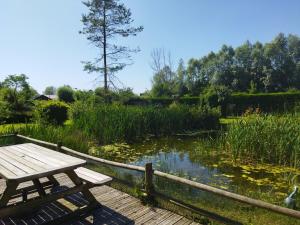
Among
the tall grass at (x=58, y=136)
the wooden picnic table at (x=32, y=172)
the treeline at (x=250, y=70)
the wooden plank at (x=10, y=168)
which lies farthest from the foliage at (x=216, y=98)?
the treeline at (x=250, y=70)

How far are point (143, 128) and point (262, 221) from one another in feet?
26.7

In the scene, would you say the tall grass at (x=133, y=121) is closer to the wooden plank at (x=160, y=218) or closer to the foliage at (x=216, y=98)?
the foliage at (x=216, y=98)

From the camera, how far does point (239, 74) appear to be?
47844 mm

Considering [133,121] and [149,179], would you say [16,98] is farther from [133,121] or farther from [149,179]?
[149,179]

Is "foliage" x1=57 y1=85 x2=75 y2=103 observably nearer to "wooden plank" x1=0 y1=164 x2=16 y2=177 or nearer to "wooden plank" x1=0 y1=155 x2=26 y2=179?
"wooden plank" x1=0 y1=155 x2=26 y2=179

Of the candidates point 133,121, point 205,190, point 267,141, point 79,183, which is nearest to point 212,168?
point 267,141

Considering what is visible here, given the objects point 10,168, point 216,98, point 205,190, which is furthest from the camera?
point 216,98

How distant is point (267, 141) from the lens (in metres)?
7.43

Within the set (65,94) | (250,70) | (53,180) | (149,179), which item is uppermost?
(250,70)

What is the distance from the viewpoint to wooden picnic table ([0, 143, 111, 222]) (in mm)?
3231

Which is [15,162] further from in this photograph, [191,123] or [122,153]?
[191,123]

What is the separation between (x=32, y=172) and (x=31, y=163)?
1.41 ft

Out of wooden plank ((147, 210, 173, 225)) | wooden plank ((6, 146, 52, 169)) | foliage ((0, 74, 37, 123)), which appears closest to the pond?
wooden plank ((147, 210, 173, 225))

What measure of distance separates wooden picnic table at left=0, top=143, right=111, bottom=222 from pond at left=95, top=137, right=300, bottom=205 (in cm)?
306
